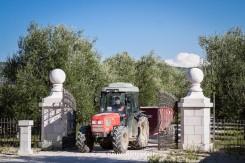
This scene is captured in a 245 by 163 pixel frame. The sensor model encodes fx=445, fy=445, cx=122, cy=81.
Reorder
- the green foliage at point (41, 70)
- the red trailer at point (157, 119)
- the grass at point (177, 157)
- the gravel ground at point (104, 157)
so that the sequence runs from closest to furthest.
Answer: the grass at point (177, 157), the gravel ground at point (104, 157), the red trailer at point (157, 119), the green foliage at point (41, 70)

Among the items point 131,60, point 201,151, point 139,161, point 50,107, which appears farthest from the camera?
point 131,60

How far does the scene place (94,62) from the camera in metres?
A: 27.2

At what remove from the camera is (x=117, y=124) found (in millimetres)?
15875

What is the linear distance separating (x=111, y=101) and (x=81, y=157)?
9.15 ft

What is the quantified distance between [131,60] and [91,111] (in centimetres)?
2733

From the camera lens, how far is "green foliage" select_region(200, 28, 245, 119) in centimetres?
2458

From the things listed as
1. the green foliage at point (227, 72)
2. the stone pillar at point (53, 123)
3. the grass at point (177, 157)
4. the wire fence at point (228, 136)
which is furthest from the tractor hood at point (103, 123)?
the green foliage at point (227, 72)

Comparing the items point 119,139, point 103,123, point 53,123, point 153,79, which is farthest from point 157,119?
point 153,79

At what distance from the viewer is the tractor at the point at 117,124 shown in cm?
1545

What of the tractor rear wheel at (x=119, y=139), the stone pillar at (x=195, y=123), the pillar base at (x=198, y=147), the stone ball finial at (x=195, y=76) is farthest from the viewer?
the stone ball finial at (x=195, y=76)

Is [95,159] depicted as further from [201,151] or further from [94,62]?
[94,62]

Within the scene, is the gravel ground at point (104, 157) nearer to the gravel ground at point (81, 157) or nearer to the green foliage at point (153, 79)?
the gravel ground at point (81, 157)

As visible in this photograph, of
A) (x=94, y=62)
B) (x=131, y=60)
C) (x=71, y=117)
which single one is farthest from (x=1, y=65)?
(x=131, y=60)

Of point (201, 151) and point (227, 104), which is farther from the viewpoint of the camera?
point (227, 104)
